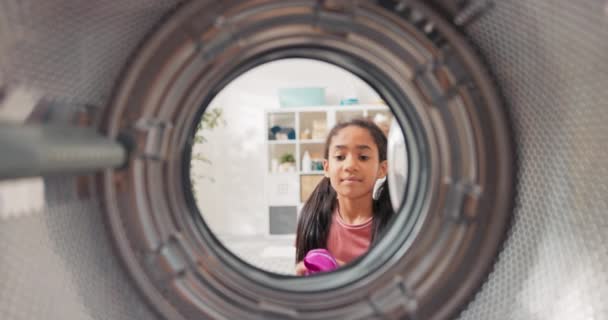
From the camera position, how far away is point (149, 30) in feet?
1.19

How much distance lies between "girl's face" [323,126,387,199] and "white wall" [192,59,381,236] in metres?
→ 1.98

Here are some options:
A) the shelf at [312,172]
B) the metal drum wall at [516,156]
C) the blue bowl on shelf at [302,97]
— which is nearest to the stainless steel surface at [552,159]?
the metal drum wall at [516,156]

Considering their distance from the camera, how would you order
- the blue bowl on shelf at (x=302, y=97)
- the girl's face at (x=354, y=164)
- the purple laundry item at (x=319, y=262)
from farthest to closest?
the blue bowl on shelf at (x=302, y=97), the girl's face at (x=354, y=164), the purple laundry item at (x=319, y=262)

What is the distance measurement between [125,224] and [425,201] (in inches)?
9.7

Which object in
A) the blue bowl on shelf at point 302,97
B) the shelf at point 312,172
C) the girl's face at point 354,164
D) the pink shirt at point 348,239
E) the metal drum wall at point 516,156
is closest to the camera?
the metal drum wall at point 516,156

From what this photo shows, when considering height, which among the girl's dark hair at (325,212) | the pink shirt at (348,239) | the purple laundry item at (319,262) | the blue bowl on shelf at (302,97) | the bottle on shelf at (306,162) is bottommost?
the purple laundry item at (319,262)

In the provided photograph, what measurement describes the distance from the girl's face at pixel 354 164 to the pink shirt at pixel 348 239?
108 mm

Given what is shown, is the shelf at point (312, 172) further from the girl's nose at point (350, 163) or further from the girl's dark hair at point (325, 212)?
the girl's nose at point (350, 163)

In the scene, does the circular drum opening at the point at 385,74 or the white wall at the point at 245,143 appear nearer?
the circular drum opening at the point at 385,74

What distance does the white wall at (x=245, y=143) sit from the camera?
365 cm

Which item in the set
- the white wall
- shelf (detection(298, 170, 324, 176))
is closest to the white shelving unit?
shelf (detection(298, 170, 324, 176))

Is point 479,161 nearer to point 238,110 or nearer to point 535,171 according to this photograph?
point 535,171

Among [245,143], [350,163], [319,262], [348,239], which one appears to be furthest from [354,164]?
[245,143]

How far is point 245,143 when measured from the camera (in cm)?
370
